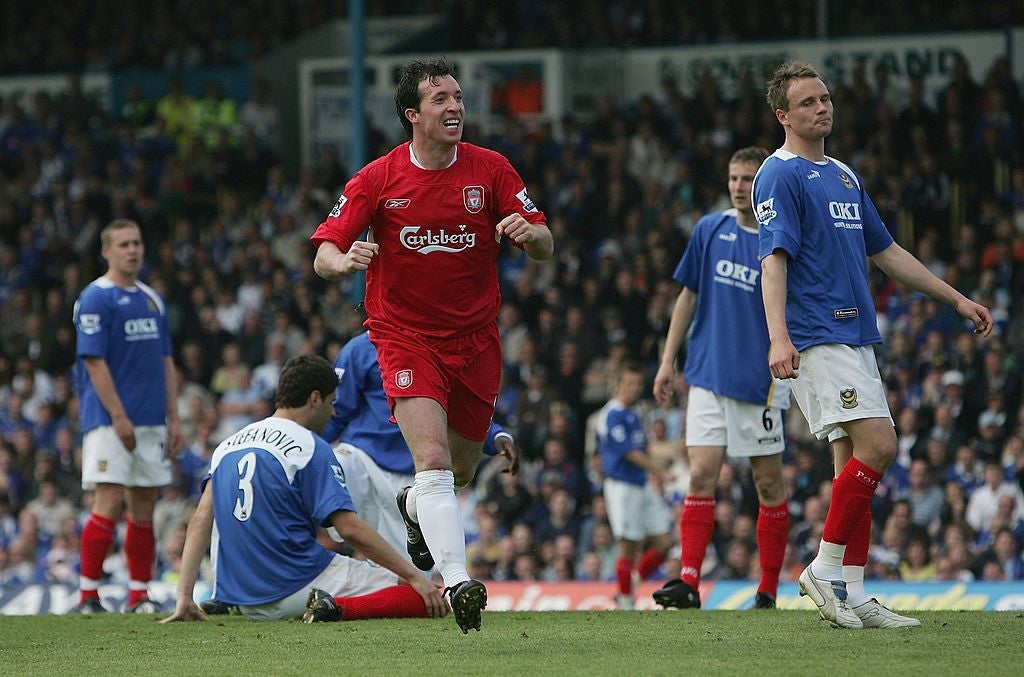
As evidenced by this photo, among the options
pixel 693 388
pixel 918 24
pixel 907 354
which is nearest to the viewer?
pixel 693 388

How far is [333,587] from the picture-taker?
27.0ft

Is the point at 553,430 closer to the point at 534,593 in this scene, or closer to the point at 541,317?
the point at 541,317

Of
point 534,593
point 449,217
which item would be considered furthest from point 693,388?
point 534,593

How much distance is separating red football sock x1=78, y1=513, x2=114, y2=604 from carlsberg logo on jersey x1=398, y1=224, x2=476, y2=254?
153 inches

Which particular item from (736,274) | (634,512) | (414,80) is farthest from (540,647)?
(634,512)

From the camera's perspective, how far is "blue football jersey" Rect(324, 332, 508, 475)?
905cm

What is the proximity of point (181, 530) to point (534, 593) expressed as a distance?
4.68 metres

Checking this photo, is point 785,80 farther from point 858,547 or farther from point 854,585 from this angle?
point 854,585

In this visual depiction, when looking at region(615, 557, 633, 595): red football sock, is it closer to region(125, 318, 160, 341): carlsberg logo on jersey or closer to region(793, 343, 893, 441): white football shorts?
region(125, 318, 160, 341): carlsberg logo on jersey

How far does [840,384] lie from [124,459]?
486 cm

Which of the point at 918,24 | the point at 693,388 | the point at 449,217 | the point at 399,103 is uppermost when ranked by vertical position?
the point at 918,24

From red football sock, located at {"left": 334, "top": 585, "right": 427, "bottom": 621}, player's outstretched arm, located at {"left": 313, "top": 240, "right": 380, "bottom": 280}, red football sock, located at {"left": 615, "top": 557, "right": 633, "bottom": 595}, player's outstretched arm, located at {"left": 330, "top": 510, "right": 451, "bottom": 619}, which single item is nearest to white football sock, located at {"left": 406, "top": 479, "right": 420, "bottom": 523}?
player's outstretched arm, located at {"left": 330, "top": 510, "right": 451, "bottom": 619}

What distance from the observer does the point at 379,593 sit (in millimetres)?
8055

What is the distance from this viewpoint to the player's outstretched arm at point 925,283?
677cm
